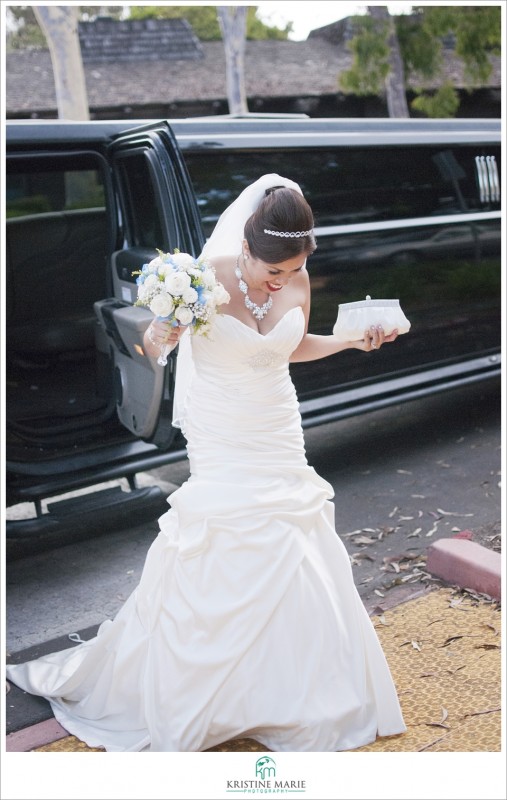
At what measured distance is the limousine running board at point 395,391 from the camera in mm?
5293

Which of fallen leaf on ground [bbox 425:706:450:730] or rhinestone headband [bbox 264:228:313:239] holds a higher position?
rhinestone headband [bbox 264:228:313:239]

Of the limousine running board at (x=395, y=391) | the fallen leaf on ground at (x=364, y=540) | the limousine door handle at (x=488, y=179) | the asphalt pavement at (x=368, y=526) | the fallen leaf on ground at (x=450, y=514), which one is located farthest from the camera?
the limousine door handle at (x=488, y=179)

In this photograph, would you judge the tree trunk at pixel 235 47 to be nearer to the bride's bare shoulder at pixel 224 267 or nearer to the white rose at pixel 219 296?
the bride's bare shoulder at pixel 224 267

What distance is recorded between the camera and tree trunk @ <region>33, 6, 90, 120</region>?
33.1 ft

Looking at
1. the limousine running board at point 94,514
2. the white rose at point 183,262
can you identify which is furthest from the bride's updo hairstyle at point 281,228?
the limousine running board at point 94,514

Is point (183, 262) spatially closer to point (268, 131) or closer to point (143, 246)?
point (143, 246)

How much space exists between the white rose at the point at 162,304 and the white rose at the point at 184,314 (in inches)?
1.0

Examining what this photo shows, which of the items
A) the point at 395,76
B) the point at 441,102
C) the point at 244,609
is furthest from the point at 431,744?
the point at 441,102

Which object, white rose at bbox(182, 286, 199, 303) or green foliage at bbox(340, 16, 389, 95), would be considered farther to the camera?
green foliage at bbox(340, 16, 389, 95)

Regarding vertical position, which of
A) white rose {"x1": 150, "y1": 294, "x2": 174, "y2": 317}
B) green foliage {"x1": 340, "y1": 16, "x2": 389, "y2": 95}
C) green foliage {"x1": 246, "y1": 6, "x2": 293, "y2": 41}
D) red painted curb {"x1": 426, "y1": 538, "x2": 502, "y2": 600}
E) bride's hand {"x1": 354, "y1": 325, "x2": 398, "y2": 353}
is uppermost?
green foliage {"x1": 246, "y1": 6, "x2": 293, "y2": 41}

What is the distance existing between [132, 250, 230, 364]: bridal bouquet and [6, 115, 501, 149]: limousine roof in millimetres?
1846

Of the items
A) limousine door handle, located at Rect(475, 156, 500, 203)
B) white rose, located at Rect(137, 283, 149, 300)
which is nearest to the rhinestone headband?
white rose, located at Rect(137, 283, 149, 300)

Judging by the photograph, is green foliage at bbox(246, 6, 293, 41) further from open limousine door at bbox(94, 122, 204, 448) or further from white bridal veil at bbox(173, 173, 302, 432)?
white bridal veil at bbox(173, 173, 302, 432)

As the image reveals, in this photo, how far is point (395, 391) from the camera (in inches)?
224
